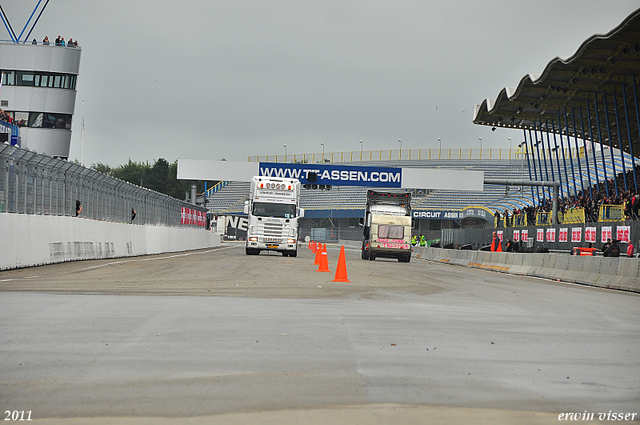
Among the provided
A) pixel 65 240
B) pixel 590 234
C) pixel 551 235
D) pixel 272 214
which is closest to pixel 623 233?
pixel 590 234

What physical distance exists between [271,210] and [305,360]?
28.9 m

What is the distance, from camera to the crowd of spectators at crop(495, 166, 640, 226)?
28.5 metres

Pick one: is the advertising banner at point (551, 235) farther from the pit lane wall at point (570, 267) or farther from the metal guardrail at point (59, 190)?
the metal guardrail at point (59, 190)

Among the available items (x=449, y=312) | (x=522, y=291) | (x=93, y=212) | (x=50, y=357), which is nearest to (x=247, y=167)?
(x=93, y=212)

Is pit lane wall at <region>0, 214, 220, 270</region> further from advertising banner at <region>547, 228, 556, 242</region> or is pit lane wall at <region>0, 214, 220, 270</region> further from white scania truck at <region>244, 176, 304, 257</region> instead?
advertising banner at <region>547, 228, 556, 242</region>

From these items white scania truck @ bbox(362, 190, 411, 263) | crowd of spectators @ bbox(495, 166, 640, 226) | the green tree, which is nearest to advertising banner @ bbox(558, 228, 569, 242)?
crowd of spectators @ bbox(495, 166, 640, 226)

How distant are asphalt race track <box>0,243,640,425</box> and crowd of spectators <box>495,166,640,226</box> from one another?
17.4 meters

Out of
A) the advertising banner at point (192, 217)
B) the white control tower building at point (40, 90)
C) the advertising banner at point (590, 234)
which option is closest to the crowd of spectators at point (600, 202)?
the advertising banner at point (590, 234)

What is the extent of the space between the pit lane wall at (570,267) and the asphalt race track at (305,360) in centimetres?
678

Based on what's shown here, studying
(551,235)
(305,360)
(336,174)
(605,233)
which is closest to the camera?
(305,360)

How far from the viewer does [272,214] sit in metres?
35.2

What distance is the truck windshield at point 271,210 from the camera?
3519 centimetres

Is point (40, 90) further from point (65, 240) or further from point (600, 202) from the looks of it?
point (600, 202)

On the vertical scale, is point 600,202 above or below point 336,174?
below
